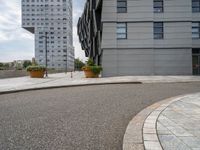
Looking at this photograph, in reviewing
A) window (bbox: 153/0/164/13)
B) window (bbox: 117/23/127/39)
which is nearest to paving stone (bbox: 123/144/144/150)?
window (bbox: 117/23/127/39)

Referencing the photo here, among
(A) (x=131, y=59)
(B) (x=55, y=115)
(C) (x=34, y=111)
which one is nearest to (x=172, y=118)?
(B) (x=55, y=115)

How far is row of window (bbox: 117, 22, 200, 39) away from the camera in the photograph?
30.4 m

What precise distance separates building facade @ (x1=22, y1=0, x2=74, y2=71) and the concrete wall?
102734 millimetres

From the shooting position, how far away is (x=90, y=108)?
27.1 feet

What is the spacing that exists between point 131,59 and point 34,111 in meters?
23.6

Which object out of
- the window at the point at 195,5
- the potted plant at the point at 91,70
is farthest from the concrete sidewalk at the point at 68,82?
the window at the point at 195,5

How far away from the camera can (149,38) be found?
30312 millimetres

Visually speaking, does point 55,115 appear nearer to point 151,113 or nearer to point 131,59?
point 151,113

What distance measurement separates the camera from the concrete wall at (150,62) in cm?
3034

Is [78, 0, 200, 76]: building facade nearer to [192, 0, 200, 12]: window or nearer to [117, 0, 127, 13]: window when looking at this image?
[117, 0, 127, 13]: window

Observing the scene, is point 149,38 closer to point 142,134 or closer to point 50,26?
point 142,134

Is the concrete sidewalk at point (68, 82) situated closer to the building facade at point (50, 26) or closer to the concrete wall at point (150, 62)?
the concrete wall at point (150, 62)

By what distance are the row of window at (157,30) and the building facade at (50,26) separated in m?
103

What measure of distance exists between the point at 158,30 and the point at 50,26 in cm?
11223
